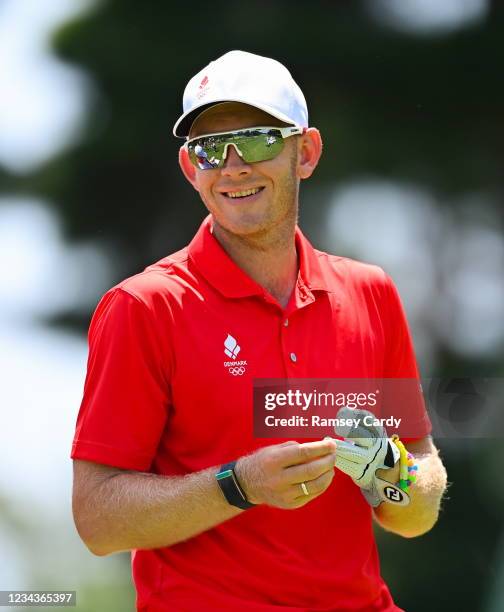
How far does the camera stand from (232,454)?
3258 millimetres

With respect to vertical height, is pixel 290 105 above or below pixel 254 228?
above

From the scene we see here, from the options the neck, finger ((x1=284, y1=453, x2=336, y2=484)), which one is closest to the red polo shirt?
the neck

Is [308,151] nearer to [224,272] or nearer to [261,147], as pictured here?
[261,147]

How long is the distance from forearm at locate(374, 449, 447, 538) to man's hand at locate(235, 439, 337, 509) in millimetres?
539

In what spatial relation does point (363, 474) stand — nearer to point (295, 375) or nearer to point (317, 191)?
point (295, 375)

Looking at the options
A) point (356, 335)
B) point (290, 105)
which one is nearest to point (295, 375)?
point (356, 335)

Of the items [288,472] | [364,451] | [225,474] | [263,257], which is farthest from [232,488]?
[263,257]

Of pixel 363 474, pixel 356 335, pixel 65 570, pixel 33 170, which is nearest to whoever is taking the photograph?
pixel 363 474

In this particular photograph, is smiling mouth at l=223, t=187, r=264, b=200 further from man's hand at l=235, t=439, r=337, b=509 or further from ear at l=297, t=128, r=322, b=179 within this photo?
man's hand at l=235, t=439, r=337, b=509

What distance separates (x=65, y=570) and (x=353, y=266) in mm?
3865

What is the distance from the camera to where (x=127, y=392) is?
10.6 feet

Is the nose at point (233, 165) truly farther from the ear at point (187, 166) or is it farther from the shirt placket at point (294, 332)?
the shirt placket at point (294, 332)

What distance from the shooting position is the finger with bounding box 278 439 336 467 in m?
2.92

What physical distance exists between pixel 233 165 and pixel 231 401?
2.09ft
